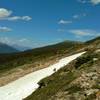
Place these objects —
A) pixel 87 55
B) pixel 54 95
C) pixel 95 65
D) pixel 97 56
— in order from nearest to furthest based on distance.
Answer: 1. pixel 54 95
2. pixel 95 65
3. pixel 97 56
4. pixel 87 55

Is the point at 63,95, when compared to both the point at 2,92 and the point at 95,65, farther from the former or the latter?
the point at 2,92

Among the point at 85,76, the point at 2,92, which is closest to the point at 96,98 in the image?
the point at 85,76

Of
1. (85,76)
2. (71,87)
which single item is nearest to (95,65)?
(85,76)

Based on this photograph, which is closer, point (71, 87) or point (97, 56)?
point (71, 87)

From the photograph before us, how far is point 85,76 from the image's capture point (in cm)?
2464

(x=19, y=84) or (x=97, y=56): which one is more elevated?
(x=97, y=56)

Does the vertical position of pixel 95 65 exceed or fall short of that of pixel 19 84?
it exceeds it

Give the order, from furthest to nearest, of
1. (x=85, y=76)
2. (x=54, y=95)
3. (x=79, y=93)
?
(x=85, y=76)
(x=54, y=95)
(x=79, y=93)

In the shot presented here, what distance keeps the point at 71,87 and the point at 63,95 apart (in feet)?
4.53

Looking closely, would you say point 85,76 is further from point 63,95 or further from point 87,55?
point 87,55

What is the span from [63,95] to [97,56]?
33.1 ft

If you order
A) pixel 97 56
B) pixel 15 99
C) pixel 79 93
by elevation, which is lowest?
pixel 15 99

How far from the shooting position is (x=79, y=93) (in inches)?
832

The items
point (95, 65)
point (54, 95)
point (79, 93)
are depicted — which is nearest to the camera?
point (79, 93)
